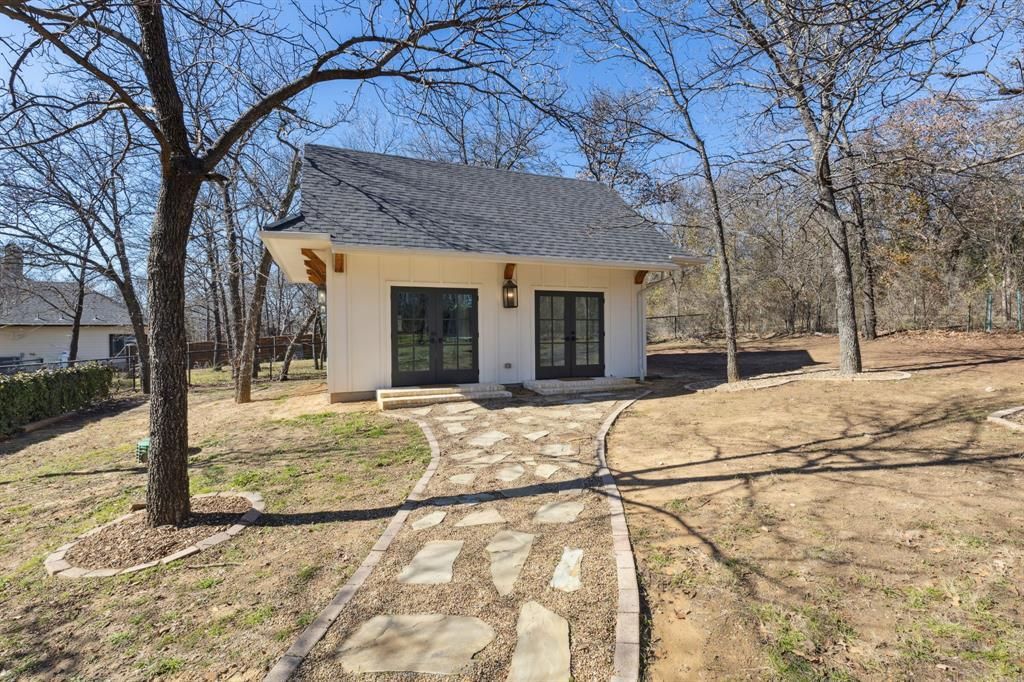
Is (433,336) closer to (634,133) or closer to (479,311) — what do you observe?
(479,311)

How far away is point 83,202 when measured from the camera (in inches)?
440

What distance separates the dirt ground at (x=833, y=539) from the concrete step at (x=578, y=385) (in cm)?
278

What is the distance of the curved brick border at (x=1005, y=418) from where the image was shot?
175 inches

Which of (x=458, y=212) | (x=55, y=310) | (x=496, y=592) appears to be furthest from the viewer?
(x=55, y=310)

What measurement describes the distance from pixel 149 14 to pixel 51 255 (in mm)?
15489

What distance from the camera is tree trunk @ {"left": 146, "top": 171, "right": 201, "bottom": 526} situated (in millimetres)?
3277

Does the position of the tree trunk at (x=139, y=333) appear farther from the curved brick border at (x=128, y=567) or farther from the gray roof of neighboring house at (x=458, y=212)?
the curved brick border at (x=128, y=567)

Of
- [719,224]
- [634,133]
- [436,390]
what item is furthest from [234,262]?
[719,224]

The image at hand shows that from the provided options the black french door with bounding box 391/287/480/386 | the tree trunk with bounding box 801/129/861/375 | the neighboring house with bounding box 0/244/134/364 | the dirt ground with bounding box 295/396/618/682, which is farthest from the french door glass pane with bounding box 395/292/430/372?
the neighboring house with bounding box 0/244/134/364

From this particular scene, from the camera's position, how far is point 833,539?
274 cm

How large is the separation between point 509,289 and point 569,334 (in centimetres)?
166

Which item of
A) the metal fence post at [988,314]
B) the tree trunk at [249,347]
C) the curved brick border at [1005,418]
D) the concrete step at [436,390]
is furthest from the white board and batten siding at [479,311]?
the metal fence post at [988,314]

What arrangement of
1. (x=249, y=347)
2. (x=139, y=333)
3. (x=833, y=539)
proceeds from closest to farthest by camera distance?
(x=833, y=539), (x=249, y=347), (x=139, y=333)

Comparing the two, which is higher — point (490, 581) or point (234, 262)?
point (234, 262)
